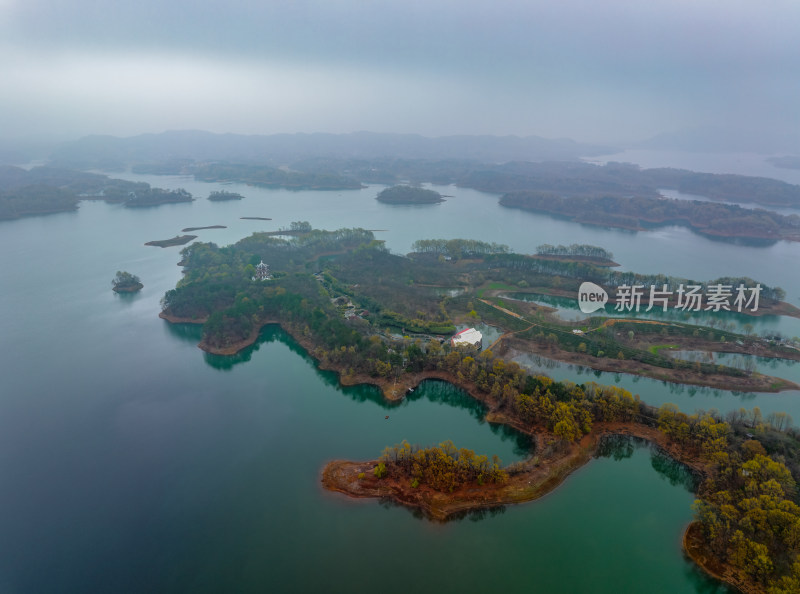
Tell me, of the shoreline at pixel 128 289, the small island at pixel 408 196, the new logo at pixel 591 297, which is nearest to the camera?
the new logo at pixel 591 297

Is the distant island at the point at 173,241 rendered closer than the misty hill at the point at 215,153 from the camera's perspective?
Yes

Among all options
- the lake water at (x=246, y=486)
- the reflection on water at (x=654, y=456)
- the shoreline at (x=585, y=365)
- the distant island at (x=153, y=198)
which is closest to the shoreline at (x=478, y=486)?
the reflection on water at (x=654, y=456)

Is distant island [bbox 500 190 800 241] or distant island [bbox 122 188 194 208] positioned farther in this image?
distant island [bbox 122 188 194 208]

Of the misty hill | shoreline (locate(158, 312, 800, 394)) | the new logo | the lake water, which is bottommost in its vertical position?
the lake water

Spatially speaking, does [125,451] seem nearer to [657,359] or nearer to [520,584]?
[520,584]

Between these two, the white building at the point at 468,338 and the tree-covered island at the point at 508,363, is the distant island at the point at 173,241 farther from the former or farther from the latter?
the white building at the point at 468,338

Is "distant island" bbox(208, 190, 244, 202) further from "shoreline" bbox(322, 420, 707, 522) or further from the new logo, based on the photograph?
"shoreline" bbox(322, 420, 707, 522)

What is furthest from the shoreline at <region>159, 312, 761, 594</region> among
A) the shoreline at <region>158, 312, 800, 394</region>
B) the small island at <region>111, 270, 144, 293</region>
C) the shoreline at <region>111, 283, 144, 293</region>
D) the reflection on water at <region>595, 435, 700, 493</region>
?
the small island at <region>111, 270, 144, 293</region>

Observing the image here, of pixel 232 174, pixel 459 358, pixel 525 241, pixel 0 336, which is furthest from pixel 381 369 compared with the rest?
pixel 232 174
